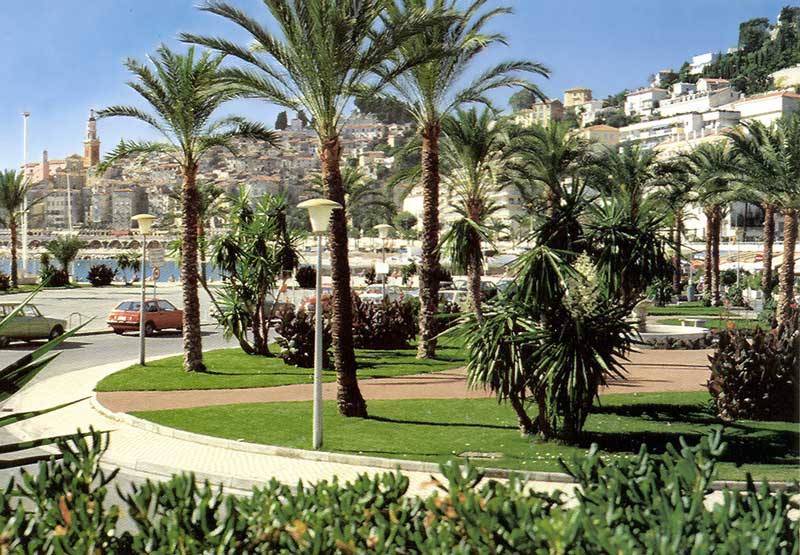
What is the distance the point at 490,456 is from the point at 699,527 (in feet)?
26.2

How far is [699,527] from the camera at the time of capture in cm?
420

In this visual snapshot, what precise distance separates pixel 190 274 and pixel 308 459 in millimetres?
9585

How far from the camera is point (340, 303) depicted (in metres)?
15.0

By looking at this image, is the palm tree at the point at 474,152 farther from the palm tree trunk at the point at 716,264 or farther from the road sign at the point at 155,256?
the palm tree trunk at the point at 716,264

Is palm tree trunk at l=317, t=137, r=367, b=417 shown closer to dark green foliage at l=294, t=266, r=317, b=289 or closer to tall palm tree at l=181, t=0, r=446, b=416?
tall palm tree at l=181, t=0, r=446, b=416

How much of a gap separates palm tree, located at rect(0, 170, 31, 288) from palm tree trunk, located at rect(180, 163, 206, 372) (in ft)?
115

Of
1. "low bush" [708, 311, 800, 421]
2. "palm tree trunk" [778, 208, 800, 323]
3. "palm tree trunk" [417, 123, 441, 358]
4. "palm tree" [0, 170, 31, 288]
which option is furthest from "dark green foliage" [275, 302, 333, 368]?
"palm tree" [0, 170, 31, 288]

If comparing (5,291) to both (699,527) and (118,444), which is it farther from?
(699,527)

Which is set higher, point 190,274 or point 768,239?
point 768,239

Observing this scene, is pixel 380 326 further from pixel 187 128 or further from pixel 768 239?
pixel 768 239

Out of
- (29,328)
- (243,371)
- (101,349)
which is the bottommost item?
(243,371)

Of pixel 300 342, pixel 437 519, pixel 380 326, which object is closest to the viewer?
pixel 437 519

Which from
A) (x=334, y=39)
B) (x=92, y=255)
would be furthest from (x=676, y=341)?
(x=92, y=255)

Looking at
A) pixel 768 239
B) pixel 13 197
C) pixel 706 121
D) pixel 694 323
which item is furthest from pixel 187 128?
pixel 706 121
